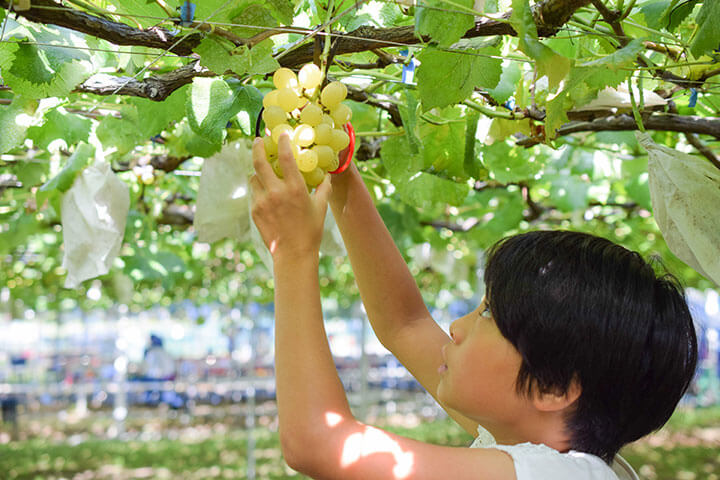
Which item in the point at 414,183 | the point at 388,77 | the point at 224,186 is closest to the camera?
the point at 388,77

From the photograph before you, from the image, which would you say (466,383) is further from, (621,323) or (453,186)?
(453,186)

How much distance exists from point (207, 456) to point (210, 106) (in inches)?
318

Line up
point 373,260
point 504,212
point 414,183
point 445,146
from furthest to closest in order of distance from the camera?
1. point 504,212
2. point 414,183
3. point 445,146
4. point 373,260

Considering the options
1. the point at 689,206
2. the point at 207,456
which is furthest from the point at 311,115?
the point at 207,456

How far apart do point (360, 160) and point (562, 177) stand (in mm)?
1587

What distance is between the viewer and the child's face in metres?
1.01

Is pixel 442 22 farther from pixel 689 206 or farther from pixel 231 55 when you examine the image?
pixel 689 206

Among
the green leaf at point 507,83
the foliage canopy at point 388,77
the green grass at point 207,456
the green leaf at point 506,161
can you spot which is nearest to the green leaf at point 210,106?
the foliage canopy at point 388,77

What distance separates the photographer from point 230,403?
14.1m

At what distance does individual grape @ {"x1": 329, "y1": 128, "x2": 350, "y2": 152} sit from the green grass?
6.35 metres

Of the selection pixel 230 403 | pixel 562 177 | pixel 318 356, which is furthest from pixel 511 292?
pixel 230 403

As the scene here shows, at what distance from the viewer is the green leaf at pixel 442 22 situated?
0.96 m

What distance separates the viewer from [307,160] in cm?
91

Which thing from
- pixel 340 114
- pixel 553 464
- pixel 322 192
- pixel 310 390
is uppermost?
pixel 340 114
